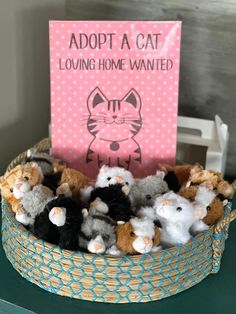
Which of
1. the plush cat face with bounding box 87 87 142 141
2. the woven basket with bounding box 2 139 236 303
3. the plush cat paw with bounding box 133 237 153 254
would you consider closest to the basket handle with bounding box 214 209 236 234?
the woven basket with bounding box 2 139 236 303

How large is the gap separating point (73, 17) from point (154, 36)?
1.23 ft

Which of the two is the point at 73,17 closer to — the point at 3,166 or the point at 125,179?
the point at 3,166

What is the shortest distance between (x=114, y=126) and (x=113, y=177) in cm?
12

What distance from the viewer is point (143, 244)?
0.64 m

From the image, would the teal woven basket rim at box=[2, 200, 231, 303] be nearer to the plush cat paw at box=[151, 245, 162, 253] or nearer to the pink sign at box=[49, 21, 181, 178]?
the plush cat paw at box=[151, 245, 162, 253]

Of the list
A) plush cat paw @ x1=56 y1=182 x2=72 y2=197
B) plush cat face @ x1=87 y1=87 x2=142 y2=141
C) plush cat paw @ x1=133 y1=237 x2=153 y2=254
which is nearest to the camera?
plush cat paw @ x1=133 y1=237 x2=153 y2=254

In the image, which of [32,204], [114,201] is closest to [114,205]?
[114,201]

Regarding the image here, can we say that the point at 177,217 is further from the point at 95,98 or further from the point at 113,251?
the point at 95,98

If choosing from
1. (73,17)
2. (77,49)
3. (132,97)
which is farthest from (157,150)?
(73,17)

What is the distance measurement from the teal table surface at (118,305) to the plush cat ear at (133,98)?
0.30 meters

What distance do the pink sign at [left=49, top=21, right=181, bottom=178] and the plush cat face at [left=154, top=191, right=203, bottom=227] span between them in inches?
6.6

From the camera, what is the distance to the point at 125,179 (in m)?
0.77

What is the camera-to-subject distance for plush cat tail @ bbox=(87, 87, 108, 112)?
84 cm

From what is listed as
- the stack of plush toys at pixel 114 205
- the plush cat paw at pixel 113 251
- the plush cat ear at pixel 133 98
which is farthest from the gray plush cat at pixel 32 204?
the plush cat ear at pixel 133 98
